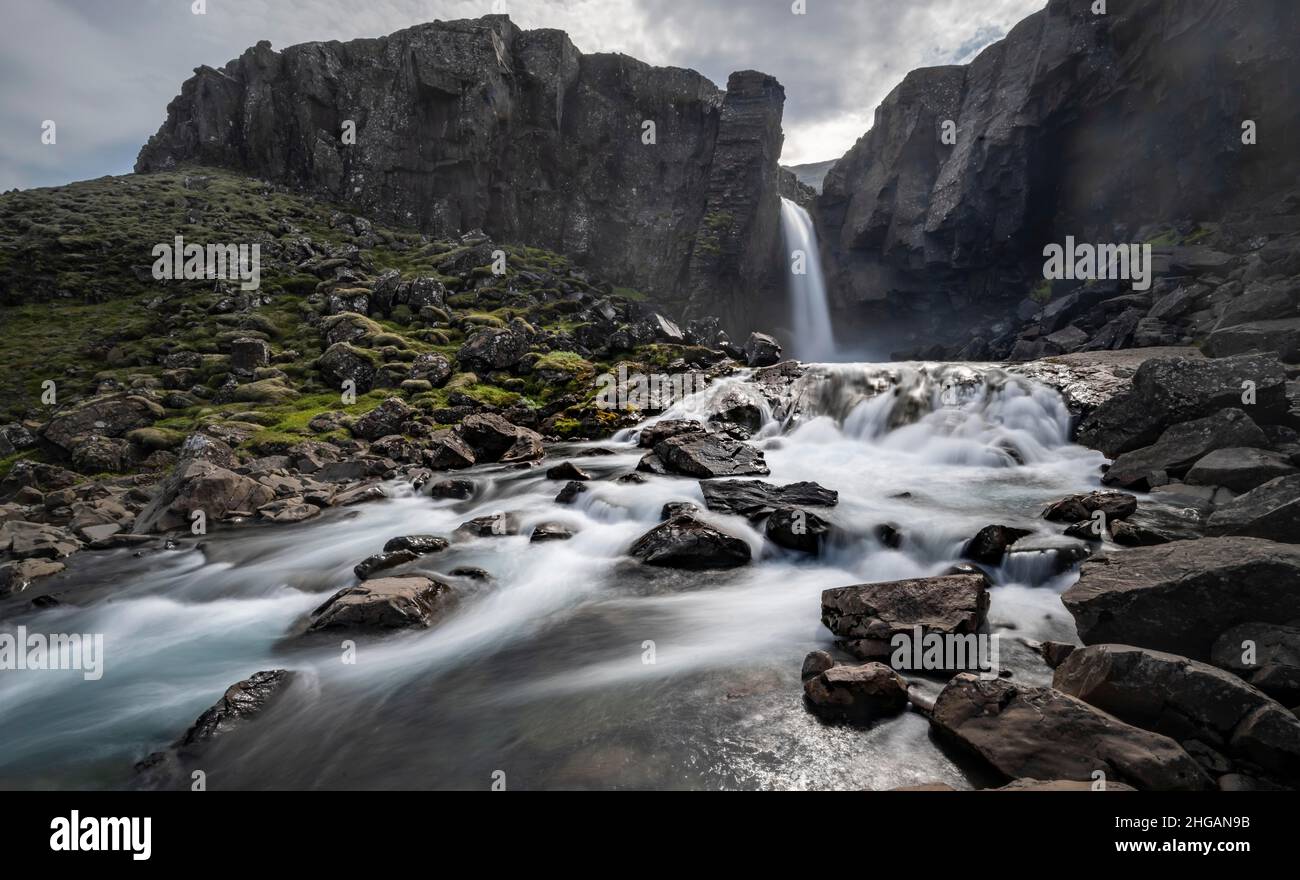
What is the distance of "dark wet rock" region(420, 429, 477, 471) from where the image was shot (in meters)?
18.2

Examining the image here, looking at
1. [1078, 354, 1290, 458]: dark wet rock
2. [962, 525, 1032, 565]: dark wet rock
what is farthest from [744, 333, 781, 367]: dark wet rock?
[962, 525, 1032, 565]: dark wet rock

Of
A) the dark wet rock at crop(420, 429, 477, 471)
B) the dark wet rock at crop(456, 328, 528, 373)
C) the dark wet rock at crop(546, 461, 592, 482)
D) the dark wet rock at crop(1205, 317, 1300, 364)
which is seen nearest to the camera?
the dark wet rock at crop(546, 461, 592, 482)

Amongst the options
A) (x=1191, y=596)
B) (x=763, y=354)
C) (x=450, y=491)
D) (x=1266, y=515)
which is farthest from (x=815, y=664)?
(x=763, y=354)

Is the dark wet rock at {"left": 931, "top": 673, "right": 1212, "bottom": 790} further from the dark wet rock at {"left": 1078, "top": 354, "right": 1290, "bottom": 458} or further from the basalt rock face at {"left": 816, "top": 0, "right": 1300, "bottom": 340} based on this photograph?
the basalt rock face at {"left": 816, "top": 0, "right": 1300, "bottom": 340}

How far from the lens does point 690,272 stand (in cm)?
5588

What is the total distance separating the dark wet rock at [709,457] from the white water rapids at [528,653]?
31.4 inches

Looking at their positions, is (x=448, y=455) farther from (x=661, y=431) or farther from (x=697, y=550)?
(x=697, y=550)

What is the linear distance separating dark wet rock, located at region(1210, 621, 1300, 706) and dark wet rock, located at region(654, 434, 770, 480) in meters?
10.7

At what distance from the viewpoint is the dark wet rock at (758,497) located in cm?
1161

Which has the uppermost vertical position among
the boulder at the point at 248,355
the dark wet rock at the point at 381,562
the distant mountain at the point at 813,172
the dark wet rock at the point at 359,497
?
the distant mountain at the point at 813,172

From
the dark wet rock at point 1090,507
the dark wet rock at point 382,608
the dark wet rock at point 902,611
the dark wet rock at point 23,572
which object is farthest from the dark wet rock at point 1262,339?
the dark wet rock at point 23,572

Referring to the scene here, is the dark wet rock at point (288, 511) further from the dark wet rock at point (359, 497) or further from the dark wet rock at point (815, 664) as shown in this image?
the dark wet rock at point (815, 664)

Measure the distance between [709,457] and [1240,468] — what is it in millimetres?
10594

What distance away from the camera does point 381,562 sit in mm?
10203
